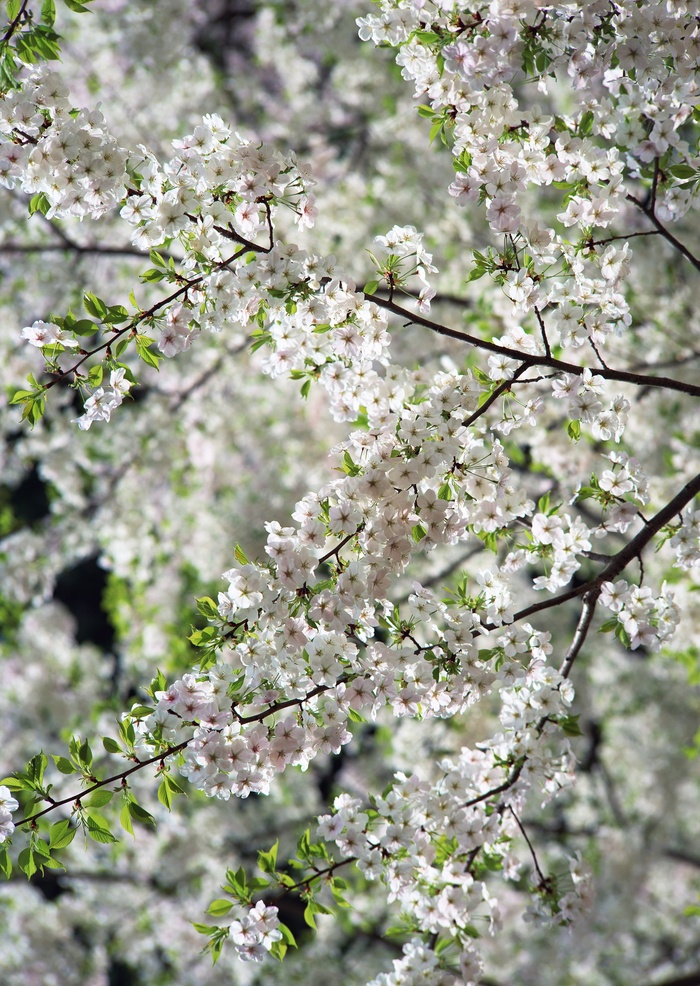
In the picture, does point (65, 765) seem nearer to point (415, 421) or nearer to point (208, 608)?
point (208, 608)

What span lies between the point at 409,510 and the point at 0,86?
1.54 metres

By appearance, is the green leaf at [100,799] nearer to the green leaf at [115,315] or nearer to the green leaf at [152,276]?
the green leaf at [115,315]

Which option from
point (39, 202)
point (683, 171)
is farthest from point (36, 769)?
point (683, 171)

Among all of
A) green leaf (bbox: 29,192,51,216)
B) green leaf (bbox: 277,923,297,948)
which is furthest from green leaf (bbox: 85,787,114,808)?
green leaf (bbox: 29,192,51,216)

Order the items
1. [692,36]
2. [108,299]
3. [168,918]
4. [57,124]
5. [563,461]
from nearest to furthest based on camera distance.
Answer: [57,124] → [692,36] → [563,461] → [108,299] → [168,918]

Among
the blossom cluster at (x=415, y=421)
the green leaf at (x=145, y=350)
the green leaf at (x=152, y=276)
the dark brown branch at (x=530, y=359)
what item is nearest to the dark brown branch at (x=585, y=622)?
the blossom cluster at (x=415, y=421)

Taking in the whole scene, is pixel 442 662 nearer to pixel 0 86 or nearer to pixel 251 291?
pixel 251 291

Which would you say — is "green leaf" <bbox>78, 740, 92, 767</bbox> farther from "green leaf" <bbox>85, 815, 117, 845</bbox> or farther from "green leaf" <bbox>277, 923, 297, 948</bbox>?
"green leaf" <bbox>277, 923, 297, 948</bbox>

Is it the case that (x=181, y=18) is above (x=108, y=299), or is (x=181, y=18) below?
above

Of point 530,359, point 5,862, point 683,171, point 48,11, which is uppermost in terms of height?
point 683,171

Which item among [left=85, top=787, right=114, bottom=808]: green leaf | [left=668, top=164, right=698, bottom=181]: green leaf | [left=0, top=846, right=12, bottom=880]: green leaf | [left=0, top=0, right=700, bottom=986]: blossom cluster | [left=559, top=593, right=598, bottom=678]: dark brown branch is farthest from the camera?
[left=668, top=164, right=698, bottom=181]: green leaf

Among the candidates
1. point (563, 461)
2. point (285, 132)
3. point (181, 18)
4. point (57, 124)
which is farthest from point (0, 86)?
point (285, 132)

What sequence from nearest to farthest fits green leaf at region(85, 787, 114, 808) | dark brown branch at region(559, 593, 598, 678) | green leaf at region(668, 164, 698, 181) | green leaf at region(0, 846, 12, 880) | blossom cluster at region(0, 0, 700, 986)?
green leaf at region(0, 846, 12, 880) → green leaf at region(85, 787, 114, 808) → blossom cluster at region(0, 0, 700, 986) → dark brown branch at region(559, 593, 598, 678) → green leaf at region(668, 164, 698, 181)

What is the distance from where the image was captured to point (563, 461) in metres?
4.20
